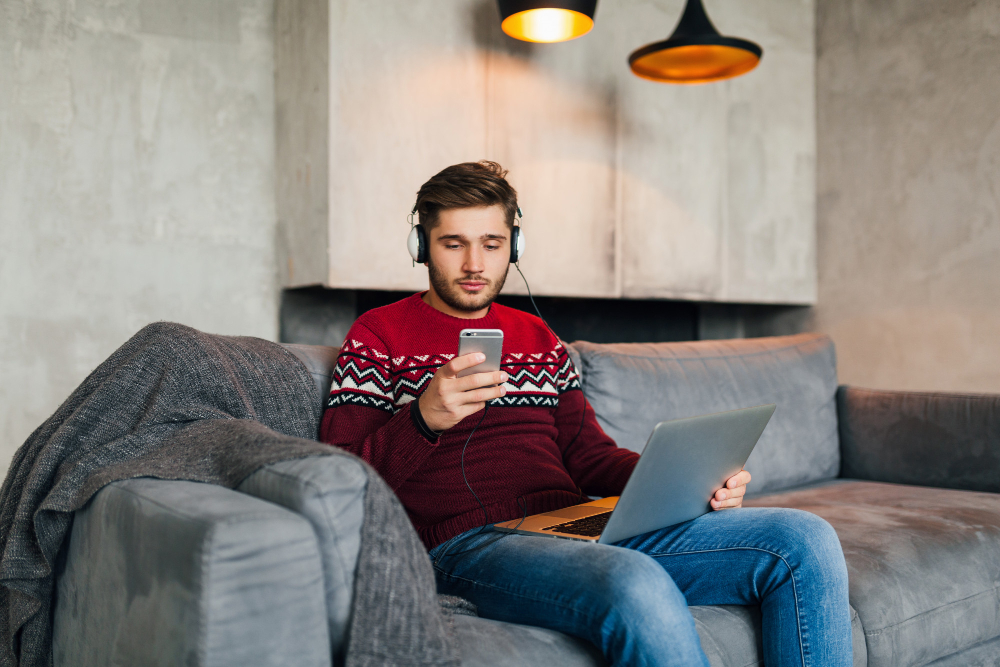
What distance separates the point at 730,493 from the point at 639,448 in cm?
61

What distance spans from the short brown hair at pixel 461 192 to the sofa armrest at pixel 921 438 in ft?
4.74

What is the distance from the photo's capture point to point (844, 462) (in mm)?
2406

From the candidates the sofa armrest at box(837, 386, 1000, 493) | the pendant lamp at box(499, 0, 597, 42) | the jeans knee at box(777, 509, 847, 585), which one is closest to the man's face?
the jeans knee at box(777, 509, 847, 585)

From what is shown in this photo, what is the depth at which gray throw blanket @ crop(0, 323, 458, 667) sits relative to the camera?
2.96 feet

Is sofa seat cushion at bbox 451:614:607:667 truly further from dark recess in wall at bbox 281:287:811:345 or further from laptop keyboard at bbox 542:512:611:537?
dark recess in wall at bbox 281:287:811:345

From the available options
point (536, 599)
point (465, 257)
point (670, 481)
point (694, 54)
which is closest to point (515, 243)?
point (465, 257)

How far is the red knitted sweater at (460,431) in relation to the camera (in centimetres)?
131

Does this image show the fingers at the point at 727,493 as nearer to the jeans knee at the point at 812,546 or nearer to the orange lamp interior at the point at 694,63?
the jeans knee at the point at 812,546

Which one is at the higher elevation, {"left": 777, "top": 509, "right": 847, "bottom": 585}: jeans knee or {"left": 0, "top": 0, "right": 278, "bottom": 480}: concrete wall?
{"left": 0, "top": 0, "right": 278, "bottom": 480}: concrete wall

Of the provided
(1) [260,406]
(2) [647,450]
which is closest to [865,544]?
(2) [647,450]

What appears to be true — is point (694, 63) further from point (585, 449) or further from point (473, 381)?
point (473, 381)

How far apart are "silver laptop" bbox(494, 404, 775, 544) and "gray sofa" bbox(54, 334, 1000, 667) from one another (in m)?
0.17

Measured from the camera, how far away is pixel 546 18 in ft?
7.64

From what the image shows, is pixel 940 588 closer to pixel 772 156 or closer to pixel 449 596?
pixel 449 596
